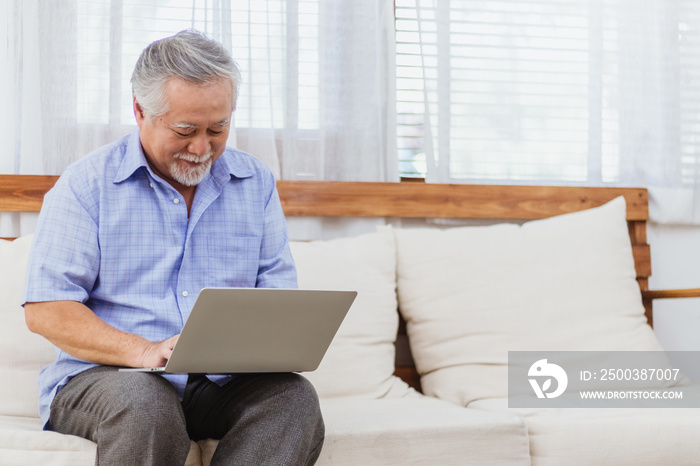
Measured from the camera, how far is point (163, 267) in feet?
4.88

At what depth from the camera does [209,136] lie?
1503 millimetres

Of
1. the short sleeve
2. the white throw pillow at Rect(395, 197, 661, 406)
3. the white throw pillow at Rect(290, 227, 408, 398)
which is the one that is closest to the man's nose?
the short sleeve

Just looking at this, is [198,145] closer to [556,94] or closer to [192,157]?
[192,157]

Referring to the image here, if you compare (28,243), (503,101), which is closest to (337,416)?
(28,243)

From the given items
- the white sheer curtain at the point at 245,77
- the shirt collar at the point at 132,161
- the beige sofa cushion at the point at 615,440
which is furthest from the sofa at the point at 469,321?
the shirt collar at the point at 132,161

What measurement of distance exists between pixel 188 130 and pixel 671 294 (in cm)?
150

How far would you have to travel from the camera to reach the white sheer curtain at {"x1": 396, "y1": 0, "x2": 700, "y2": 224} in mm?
2359

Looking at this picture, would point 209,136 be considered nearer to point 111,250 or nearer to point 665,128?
point 111,250

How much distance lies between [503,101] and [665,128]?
0.54 meters

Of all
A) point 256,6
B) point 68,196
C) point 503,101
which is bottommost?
point 68,196

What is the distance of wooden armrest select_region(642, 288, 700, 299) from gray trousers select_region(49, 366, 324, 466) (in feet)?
4.18

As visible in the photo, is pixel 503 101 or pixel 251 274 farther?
pixel 503 101

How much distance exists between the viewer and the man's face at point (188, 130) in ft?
4.74

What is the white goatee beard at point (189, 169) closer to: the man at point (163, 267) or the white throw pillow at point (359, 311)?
the man at point (163, 267)
